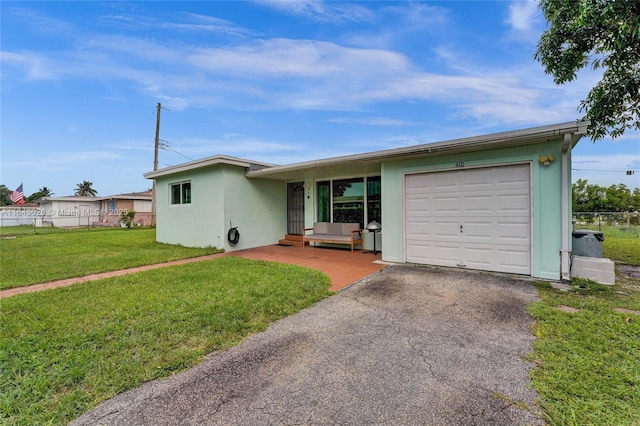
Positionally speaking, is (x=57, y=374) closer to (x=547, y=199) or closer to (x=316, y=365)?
(x=316, y=365)

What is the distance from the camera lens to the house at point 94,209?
1000 inches

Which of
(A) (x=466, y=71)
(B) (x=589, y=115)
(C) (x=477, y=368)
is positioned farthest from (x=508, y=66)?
(C) (x=477, y=368)

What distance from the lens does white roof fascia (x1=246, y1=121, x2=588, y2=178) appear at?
447 centimetres

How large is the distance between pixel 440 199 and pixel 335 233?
3.97 metres

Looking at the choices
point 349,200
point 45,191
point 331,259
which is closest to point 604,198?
point 349,200

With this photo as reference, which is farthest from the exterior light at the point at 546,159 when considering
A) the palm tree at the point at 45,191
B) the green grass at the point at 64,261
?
the palm tree at the point at 45,191

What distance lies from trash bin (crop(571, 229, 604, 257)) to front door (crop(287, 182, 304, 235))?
25.5 ft

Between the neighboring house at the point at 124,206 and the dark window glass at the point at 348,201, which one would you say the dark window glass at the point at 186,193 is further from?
the neighboring house at the point at 124,206

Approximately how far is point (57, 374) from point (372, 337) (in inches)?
112

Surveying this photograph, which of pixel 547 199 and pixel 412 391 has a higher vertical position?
pixel 547 199

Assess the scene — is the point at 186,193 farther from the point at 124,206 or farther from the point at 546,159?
the point at 124,206

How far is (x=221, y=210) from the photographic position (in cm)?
886

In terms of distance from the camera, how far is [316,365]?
249cm

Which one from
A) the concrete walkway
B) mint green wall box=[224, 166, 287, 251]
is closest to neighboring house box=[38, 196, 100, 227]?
mint green wall box=[224, 166, 287, 251]
